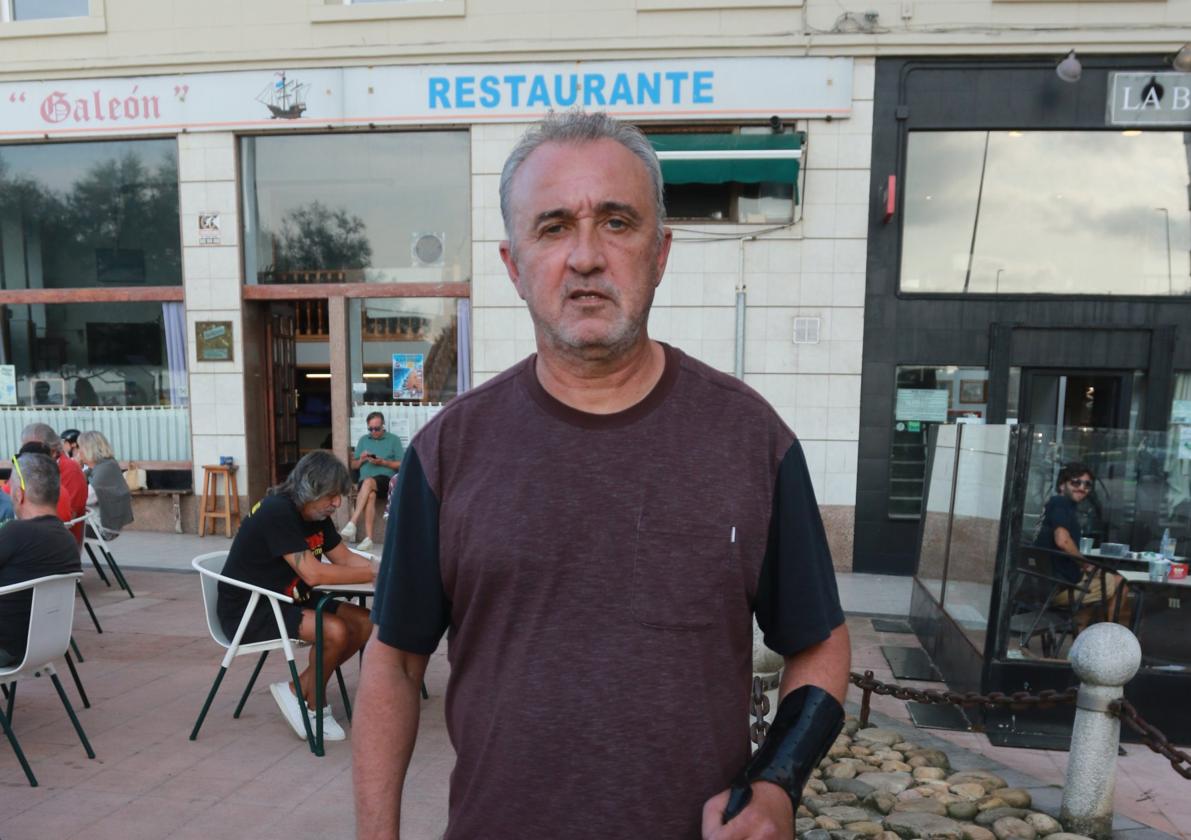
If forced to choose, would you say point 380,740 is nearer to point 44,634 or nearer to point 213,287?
point 44,634

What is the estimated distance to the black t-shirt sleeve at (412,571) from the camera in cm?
134

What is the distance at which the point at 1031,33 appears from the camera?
25.0ft

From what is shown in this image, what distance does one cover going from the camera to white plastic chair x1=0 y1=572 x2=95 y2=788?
11.3ft

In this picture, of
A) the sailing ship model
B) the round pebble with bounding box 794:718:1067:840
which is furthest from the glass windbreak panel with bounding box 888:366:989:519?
the sailing ship model

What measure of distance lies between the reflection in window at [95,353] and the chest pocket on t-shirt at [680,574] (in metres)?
9.49

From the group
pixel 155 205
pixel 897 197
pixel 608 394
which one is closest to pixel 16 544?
pixel 608 394

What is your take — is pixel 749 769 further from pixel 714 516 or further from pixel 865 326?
pixel 865 326

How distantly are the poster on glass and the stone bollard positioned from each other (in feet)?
23.8

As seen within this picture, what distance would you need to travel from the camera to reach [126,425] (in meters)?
9.50

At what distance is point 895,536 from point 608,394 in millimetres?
7627

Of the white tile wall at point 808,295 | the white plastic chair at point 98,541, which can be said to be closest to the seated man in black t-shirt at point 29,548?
the white plastic chair at point 98,541

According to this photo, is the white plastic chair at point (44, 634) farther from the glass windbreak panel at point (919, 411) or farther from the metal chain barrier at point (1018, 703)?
the glass windbreak panel at point (919, 411)

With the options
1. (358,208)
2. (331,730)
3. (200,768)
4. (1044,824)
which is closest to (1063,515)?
(1044,824)

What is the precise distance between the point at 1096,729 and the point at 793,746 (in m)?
2.80
